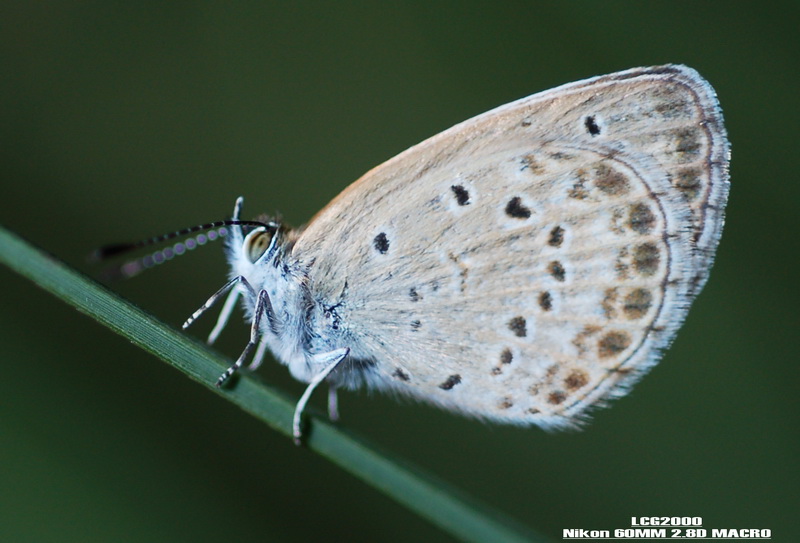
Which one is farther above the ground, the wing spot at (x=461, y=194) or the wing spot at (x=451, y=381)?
the wing spot at (x=461, y=194)

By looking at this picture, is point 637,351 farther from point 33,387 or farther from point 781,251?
point 33,387

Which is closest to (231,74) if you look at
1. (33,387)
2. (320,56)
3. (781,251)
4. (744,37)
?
(320,56)

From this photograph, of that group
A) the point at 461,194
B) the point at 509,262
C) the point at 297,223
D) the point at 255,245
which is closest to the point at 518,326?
the point at 509,262

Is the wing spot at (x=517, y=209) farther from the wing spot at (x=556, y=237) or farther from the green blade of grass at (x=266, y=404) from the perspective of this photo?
the green blade of grass at (x=266, y=404)

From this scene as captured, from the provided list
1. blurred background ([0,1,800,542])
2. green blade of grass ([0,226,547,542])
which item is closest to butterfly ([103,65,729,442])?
green blade of grass ([0,226,547,542])

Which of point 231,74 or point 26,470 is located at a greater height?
point 231,74

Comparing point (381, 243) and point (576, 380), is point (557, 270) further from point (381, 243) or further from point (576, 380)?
point (381, 243)

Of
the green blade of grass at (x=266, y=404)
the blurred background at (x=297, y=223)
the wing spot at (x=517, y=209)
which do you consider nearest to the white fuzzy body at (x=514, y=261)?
the wing spot at (x=517, y=209)
